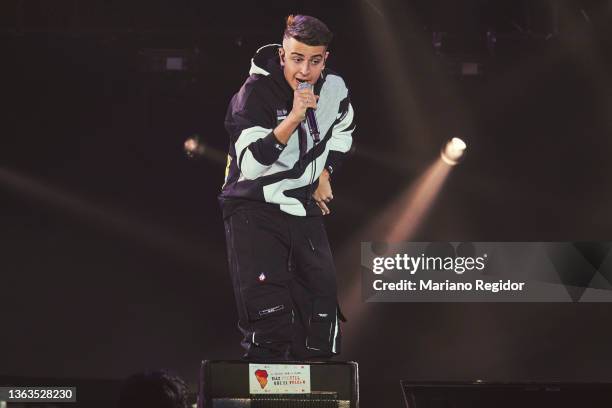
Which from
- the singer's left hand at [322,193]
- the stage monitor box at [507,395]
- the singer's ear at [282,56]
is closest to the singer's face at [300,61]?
the singer's ear at [282,56]

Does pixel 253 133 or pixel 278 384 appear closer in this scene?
pixel 278 384

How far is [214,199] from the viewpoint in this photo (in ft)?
22.2

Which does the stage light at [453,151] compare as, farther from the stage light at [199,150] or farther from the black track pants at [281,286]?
the black track pants at [281,286]

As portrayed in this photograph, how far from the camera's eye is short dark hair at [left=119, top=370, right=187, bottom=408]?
205 cm

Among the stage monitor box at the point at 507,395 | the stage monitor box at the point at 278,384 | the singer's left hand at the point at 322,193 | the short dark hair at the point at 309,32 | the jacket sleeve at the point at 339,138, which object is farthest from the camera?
the jacket sleeve at the point at 339,138

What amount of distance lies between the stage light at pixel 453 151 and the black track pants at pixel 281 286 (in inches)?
127

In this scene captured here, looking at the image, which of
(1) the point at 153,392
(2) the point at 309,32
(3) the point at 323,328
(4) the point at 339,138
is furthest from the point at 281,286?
(1) the point at 153,392

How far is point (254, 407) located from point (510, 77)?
Answer: 4421 millimetres

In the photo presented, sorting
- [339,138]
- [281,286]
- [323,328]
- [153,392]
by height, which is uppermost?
[339,138]

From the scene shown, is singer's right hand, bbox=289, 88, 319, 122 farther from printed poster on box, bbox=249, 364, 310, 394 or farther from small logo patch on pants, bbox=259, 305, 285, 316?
printed poster on box, bbox=249, 364, 310, 394

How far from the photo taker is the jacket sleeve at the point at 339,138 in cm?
392

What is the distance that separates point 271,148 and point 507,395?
1.30 metres

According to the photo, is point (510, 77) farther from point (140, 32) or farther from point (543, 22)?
point (140, 32)

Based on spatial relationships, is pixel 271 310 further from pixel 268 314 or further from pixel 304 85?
pixel 304 85
